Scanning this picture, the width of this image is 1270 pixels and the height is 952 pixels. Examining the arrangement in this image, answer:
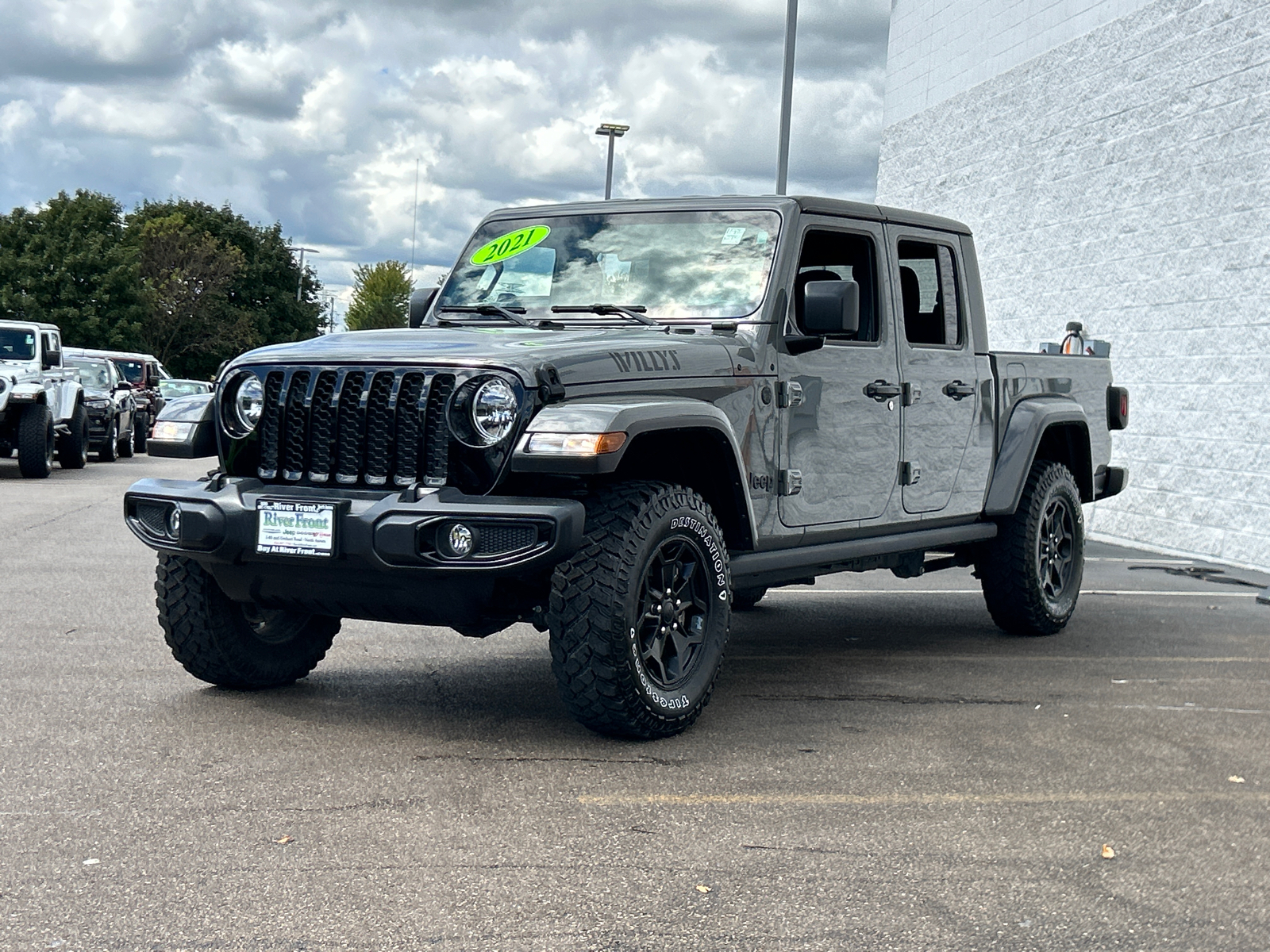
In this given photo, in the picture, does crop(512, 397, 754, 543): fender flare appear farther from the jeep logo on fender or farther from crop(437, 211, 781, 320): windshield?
crop(437, 211, 781, 320): windshield

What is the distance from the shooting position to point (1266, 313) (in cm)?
1117

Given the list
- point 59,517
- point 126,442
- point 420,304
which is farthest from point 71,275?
point 420,304

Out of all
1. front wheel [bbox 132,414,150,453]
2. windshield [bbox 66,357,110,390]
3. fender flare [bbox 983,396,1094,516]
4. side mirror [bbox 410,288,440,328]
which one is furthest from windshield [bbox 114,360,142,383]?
fender flare [bbox 983,396,1094,516]

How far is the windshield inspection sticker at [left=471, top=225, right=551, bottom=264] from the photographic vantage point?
6570 mm

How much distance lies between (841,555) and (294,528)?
2.37 metres

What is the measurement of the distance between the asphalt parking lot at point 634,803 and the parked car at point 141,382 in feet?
70.7

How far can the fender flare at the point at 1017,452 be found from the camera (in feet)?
24.3

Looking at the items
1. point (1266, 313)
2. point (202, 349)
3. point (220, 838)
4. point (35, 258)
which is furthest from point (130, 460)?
point (202, 349)

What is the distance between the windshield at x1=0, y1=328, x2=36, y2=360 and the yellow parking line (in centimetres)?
1674

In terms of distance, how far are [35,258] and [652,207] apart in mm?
53401

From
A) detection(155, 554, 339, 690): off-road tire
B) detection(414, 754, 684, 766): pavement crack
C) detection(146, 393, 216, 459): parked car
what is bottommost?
detection(414, 754, 684, 766): pavement crack

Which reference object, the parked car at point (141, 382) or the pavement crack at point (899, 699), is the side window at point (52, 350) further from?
the pavement crack at point (899, 699)

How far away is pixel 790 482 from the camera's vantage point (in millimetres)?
5910

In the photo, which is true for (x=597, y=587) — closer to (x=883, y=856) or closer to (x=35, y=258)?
(x=883, y=856)
